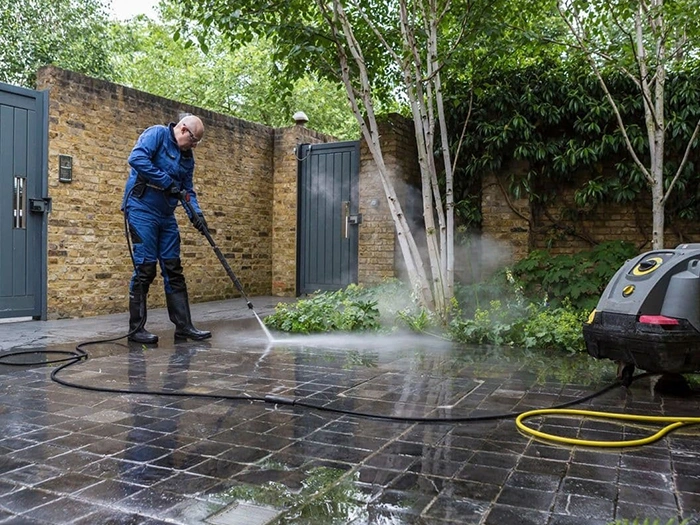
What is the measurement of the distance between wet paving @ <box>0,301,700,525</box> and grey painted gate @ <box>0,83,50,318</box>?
9.07 feet

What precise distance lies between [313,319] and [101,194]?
9.96 ft

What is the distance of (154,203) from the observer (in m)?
Result: 4.92

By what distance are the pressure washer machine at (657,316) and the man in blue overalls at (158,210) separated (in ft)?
10.8

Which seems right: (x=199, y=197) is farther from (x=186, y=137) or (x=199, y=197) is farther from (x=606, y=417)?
(x=606, y=417)

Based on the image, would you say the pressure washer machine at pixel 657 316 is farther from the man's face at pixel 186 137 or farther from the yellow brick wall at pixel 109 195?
the yellow brick wall at pixel 109 195

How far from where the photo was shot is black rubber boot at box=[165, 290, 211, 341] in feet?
16.8

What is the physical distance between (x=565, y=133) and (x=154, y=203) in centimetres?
481

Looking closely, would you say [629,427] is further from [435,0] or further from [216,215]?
[216,215]

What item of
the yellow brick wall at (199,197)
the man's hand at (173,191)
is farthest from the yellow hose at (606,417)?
the yellow brick wall at (199,197)

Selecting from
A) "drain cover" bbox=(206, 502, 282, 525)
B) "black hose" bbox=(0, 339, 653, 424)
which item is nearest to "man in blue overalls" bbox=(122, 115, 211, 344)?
"black hose" bbox=(0, 339, 653, 424)

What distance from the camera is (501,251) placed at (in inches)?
288

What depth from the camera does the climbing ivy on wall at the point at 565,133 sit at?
6504 mm

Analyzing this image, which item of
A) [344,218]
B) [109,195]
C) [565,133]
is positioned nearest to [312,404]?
[109,195]

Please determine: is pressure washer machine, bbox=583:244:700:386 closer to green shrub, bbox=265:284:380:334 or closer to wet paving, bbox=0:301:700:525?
wet paving, bbox=0:301:700:525
